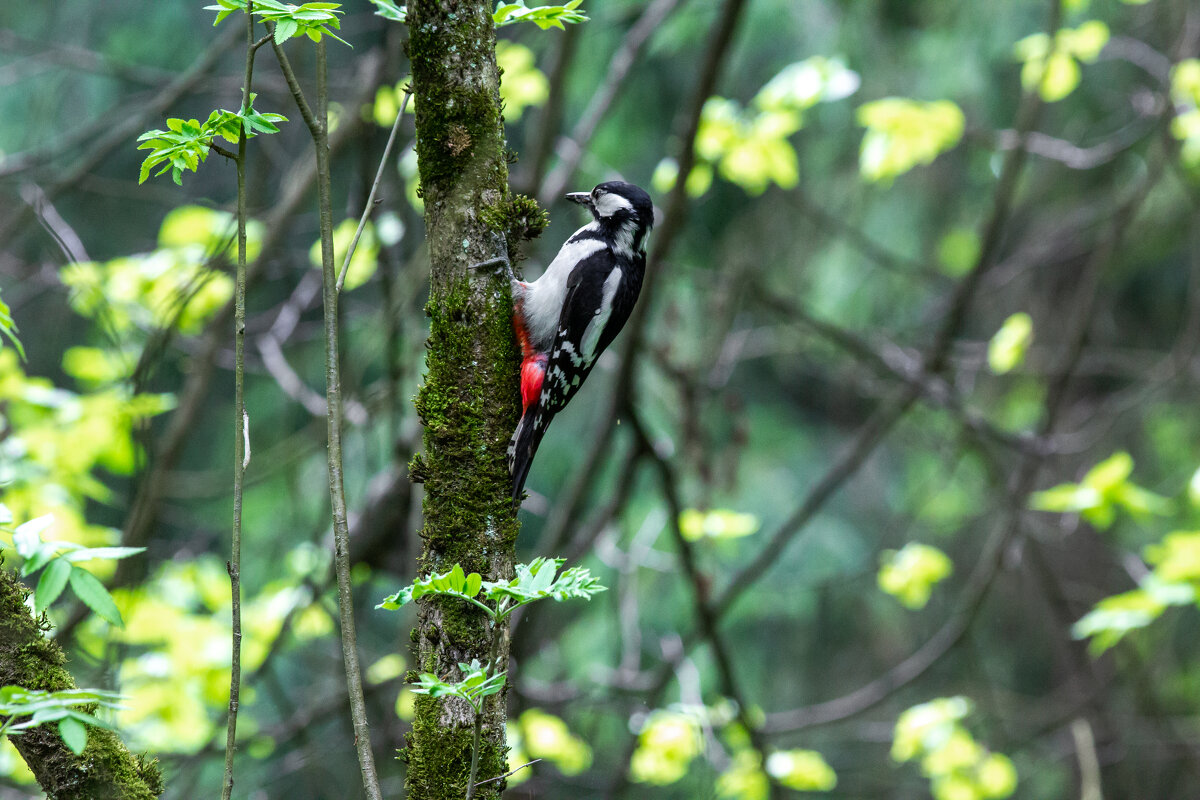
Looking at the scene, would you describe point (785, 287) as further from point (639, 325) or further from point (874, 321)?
point (639, 325)

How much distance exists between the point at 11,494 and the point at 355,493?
230 cm

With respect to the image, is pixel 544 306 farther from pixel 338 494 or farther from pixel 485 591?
pixel 485 591

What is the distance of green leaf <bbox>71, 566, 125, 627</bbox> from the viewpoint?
39.9 inches

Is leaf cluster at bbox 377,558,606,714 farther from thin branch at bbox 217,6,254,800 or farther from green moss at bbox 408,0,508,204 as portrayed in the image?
green moss at bbox 408,0,508,204

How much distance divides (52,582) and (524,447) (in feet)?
3.87

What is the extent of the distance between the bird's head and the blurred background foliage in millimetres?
512

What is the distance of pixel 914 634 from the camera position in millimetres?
7016

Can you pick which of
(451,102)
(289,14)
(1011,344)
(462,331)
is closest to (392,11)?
(451,102)

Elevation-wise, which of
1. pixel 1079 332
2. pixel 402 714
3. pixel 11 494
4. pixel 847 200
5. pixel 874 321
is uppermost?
pixel 847 200

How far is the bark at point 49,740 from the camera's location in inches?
51.7

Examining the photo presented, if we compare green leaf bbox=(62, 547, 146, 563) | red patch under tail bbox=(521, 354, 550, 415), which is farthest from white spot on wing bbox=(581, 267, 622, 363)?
green leaf bbox=(62, 547, 146, 563)

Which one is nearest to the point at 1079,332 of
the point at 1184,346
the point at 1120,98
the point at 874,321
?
the point at 1184,346

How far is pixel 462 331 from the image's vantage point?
1624mm

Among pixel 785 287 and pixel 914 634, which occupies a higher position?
pixel 785 287
